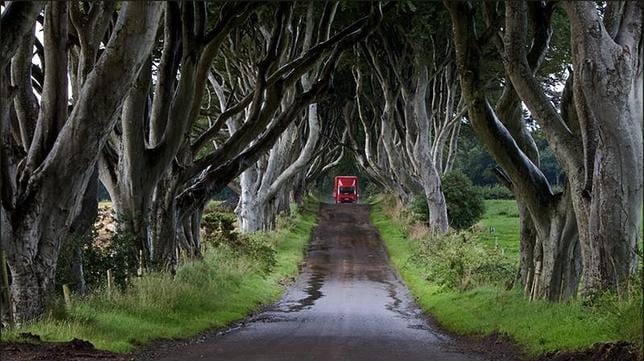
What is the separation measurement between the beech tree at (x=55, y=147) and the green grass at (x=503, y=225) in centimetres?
1853

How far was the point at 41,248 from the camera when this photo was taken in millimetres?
11945

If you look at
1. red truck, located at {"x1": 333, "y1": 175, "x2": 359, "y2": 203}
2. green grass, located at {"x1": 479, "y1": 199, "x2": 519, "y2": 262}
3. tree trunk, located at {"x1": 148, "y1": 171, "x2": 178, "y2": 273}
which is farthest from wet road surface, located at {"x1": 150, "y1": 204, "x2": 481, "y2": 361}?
red truck, located at {"x1": 333, "y1": 175, "x2": 359, "y2": 203}

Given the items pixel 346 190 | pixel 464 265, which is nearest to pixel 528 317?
pixel 464 265

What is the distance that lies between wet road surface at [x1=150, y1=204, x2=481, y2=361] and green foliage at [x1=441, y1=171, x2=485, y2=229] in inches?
170

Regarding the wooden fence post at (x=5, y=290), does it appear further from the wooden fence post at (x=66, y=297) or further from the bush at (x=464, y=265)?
A: the bush at (x=464, y=265)

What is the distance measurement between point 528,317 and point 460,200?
24.3m

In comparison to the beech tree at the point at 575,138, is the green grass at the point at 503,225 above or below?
below

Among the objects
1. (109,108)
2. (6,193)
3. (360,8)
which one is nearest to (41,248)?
(6,193)

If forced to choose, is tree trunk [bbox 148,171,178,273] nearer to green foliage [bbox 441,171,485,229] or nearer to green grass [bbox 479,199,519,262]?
green grass [bbox 479,199,519,262]

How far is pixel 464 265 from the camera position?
860 inches

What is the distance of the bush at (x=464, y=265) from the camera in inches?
816

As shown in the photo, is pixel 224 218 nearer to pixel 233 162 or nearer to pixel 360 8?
pixel 233 162

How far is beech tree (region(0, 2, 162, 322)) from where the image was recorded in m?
11.0

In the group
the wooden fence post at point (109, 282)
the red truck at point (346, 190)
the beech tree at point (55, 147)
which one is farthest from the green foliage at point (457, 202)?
the red truck at point (346, 190)
